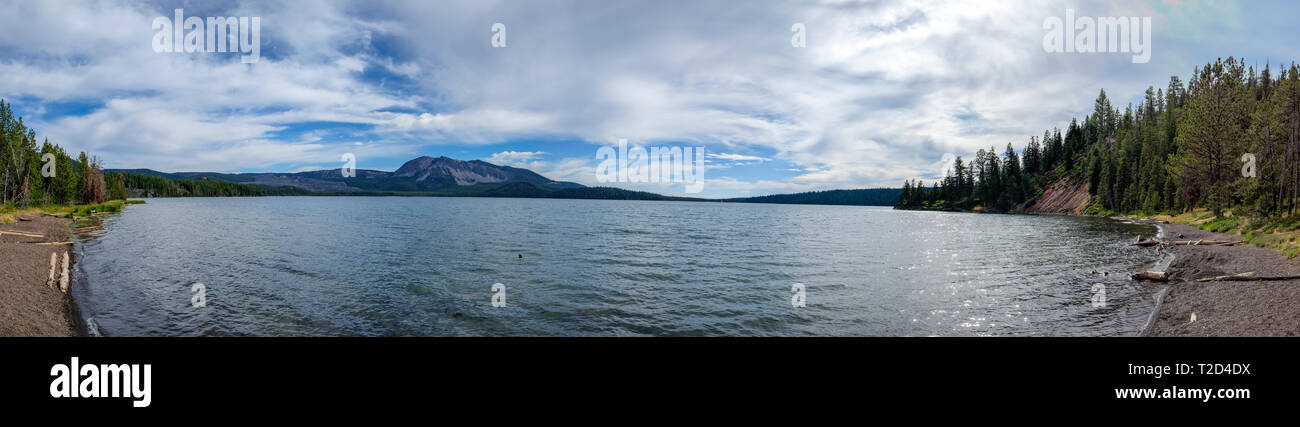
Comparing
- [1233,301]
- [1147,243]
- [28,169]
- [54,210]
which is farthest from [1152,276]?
[28,169]

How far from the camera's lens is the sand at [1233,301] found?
15.7 metres

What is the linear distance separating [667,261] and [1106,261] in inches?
1334

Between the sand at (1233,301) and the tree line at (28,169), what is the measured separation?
5111 inches

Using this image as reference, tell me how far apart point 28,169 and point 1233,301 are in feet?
498

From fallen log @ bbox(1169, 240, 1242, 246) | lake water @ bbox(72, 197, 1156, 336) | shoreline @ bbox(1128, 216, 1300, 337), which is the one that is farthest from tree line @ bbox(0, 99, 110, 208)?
fallen log @ bbox(1169, 240, 1242, 246)

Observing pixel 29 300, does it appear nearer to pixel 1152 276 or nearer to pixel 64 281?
pixel 64 281

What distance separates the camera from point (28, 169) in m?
87.4

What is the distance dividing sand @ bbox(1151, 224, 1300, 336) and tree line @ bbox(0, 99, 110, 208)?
12983cm

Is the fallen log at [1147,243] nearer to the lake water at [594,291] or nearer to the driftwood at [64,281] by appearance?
the lake water at [594,291]

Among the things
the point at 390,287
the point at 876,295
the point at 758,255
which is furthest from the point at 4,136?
the point at 876,295

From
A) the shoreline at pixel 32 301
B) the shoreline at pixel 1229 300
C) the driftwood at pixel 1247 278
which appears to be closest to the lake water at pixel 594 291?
the shoreline at pixel 32 301
